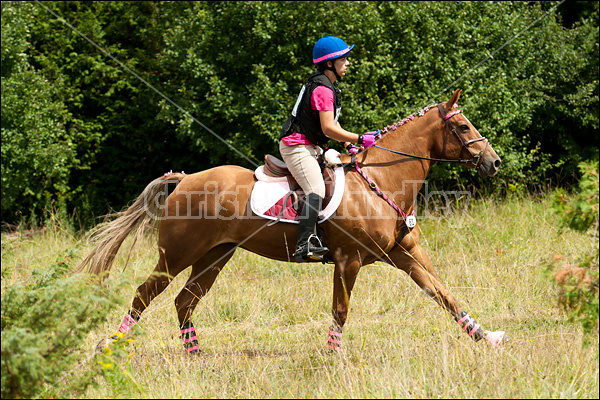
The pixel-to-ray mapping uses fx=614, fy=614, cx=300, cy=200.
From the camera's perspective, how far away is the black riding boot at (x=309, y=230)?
216 inches

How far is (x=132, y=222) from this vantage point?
6309mm

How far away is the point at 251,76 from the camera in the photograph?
12.2m

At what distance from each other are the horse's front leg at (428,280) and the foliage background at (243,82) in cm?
500

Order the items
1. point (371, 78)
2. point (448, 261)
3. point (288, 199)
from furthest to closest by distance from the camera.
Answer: point (371, 78) → point (448, 261) → point (288, 199)

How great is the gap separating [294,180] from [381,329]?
1.67 meters

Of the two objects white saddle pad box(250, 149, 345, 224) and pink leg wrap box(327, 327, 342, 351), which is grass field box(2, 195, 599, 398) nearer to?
pink leg wrap box(327, 327, 342, 351)

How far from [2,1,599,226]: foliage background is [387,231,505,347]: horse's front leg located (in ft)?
16.4

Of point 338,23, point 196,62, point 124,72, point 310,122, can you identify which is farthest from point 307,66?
point 310,122

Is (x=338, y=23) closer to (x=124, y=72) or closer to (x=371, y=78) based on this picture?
(x=371, y=78)

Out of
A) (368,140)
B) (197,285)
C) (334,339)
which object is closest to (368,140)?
(368,140)

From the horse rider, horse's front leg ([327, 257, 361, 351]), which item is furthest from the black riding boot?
horse's front leg ([327, 257, 361, 351])

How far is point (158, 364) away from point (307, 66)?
7.70 metres

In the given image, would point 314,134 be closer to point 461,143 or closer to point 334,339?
point 461,143

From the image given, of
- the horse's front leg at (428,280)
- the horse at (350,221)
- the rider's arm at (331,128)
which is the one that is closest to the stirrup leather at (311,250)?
the horse at (350,221)
